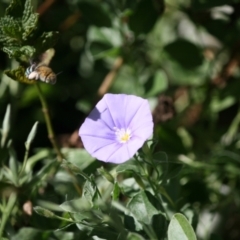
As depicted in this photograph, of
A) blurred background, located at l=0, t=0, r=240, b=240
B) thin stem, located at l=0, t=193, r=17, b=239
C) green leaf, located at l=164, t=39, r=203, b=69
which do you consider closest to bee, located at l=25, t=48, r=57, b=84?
thin stem, located at l=0, t=193, r=17, b=239

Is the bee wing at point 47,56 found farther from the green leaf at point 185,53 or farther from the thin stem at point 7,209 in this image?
the green leaf at point 185,53

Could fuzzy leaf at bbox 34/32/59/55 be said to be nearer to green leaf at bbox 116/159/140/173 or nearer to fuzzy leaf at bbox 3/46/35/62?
fuzzy leaf at bbox 3/46/35/62

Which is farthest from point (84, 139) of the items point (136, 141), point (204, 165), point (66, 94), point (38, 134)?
point (66, 94)

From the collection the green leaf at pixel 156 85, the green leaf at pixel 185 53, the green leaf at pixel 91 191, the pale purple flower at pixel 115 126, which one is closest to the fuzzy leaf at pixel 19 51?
the pale purple flower at pixel 115 126

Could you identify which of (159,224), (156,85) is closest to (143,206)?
(159,224)

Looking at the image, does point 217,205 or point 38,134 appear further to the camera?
point 38,134

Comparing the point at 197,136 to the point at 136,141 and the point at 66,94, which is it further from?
the point at 136,141
